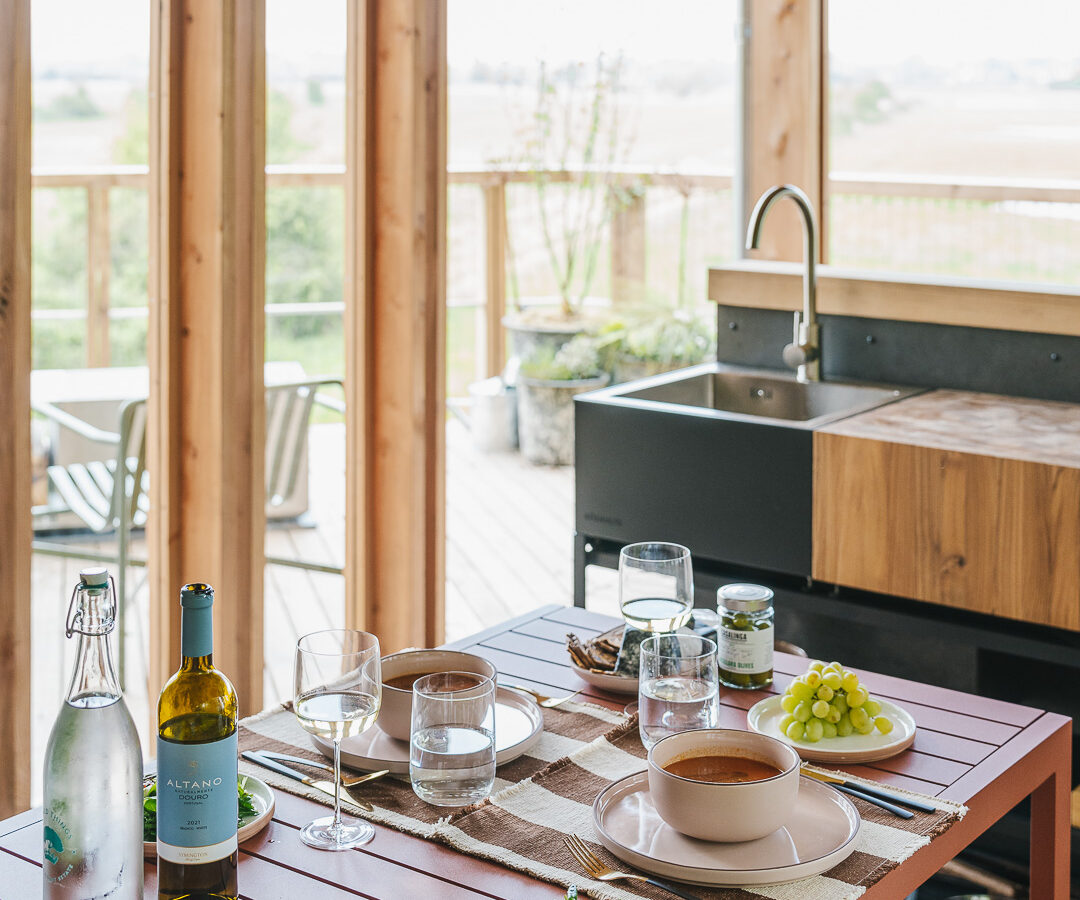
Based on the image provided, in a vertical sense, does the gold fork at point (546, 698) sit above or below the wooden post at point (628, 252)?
below

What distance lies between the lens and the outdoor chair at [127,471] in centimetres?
299

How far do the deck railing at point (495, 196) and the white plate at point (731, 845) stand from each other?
1736mm

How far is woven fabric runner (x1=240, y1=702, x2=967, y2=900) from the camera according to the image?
3.77ft

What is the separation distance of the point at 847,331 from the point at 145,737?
1.85 m

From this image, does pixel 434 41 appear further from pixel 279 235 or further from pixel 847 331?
pixel 847 331

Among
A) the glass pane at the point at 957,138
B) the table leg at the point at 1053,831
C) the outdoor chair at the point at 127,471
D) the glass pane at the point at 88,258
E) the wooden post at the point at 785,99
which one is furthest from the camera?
the glass pane at the point at 957,138

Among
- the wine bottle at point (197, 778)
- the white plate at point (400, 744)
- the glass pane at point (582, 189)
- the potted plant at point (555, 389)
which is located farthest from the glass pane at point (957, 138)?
the wine bottle at point (197, 778)

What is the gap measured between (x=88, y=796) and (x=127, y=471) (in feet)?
6.88

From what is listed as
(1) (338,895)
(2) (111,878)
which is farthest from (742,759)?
(2) (111,878)

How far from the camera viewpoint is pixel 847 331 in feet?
9.73

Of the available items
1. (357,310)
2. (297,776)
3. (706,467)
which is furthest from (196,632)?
(357,310)

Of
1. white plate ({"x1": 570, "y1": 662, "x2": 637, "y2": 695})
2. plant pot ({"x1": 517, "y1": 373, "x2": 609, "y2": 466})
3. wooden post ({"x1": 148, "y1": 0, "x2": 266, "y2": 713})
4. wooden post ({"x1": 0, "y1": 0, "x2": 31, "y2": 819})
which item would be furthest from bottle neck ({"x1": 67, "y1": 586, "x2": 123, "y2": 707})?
plant pot ({"x1": 517, "y1": 373, "x2": 609, "y2": 466})

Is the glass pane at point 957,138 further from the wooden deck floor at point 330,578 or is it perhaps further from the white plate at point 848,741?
the white plate at point 848,741

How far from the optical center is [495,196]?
20.3ft
